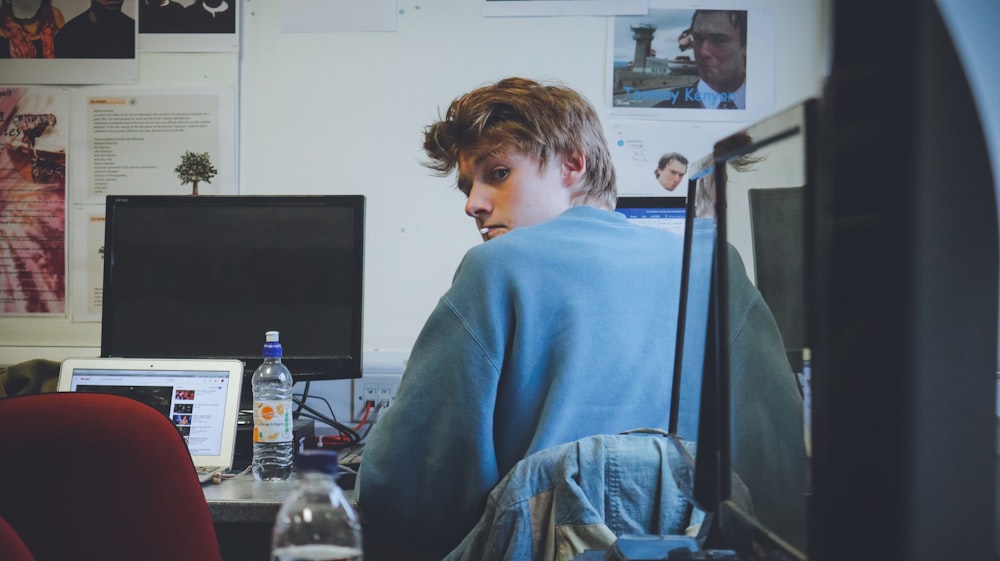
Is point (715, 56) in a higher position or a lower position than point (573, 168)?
higher

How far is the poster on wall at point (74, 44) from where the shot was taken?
2191mm

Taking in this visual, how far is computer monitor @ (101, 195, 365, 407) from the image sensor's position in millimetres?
1775

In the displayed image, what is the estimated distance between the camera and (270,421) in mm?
1563

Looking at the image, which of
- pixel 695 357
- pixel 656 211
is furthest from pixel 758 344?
pixel 656 211

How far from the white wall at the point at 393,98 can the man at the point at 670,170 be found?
0.21m

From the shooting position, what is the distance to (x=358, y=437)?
192 cm

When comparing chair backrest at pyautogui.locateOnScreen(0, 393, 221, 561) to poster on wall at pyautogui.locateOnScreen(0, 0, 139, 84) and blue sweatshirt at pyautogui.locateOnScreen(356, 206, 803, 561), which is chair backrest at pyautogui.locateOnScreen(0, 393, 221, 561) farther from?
poster on wall at pyautogui.locateOnScreen(0, 0, 139, 84)

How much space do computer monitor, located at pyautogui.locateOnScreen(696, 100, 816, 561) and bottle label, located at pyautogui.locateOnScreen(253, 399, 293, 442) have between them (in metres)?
1.08

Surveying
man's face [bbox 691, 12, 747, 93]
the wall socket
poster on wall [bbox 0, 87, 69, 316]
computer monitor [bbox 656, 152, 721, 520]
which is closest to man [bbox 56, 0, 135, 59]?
poster on wall [bbox 0, 87, 69, 316]

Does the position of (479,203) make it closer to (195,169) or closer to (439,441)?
(439,441)

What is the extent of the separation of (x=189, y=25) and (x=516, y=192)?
1218 millimetres

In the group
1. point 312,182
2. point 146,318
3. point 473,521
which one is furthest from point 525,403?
point 312,182

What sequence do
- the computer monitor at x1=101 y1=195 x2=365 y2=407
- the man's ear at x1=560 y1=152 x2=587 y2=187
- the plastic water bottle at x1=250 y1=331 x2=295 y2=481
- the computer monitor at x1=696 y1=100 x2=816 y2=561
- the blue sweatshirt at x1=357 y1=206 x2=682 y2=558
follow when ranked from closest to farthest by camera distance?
the computer monitor at x1=696 y1=100 x2=816 y2=561 < the blue sweatshirt at x1=357 y1=206 x2=682 y2=558 < the man's ear at x1=560 y1=152 x2=587 y2=187 < the plastic water bottle at x1=250 y1=331 x2=295 y2=481 < the computer monitor at x1=101 y1=195 x2=365 y2=407

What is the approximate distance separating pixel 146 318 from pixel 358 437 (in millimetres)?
525
